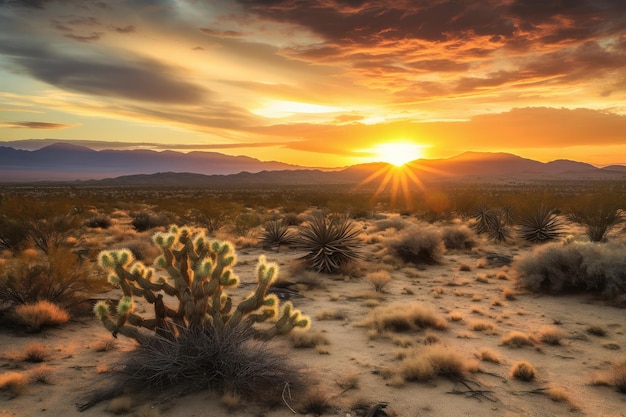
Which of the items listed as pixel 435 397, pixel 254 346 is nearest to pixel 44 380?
pixel 254 346

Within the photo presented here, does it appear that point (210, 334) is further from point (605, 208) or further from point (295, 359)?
point (605, 208)

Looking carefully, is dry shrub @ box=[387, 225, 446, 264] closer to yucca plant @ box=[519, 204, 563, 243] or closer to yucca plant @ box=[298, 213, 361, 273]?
yucca plant @ box=[298, 213, 361, 273]

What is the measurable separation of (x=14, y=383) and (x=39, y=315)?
241 centimetres

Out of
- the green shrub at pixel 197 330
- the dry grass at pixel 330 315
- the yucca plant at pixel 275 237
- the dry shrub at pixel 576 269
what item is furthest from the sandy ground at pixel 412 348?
the yucca plant at pixel 275 237

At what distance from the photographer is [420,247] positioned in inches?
597

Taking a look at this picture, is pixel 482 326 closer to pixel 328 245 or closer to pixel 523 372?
pixel 523 372

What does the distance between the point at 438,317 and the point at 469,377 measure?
2.45 meters

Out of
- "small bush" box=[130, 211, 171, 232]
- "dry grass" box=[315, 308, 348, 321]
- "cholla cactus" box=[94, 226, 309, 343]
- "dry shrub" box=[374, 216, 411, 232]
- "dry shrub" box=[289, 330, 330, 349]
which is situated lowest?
"dry grass" box=[315, 308, 348, 321]

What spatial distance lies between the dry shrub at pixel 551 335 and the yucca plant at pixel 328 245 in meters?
6.62

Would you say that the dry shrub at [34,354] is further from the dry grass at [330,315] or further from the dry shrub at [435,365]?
the dry shrub at [435,365]

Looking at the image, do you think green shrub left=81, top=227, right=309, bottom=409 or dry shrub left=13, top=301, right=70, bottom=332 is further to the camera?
dry shrub left=13, top=301, right=70, bottom=332

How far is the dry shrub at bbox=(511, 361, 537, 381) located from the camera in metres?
5.96

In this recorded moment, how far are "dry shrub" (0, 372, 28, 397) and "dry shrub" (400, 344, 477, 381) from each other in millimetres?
4991

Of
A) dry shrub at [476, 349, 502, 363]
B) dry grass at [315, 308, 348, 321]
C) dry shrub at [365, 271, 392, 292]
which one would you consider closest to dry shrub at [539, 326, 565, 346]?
dry shrub at [476, 349, 502, 363]
